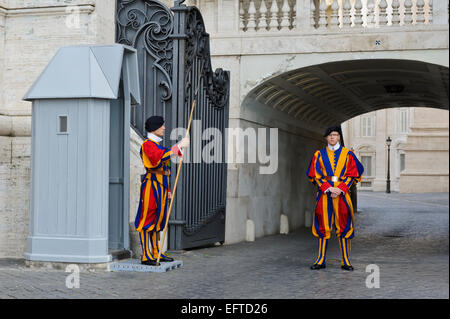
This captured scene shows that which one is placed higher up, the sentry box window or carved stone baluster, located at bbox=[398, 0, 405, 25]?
carved stone baluster, located at bbox=[398, 0, 405, 25]

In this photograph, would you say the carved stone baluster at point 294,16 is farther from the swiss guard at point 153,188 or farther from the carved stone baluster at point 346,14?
the swiss guard at point 153,188

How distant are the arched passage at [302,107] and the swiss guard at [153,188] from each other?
13.6ft

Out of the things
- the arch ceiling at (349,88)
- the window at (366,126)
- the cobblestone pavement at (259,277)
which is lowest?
the cobblestone pavement at (259,277)

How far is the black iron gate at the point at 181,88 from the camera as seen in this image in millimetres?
10781

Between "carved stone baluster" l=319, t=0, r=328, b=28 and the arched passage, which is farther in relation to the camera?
the arched passage

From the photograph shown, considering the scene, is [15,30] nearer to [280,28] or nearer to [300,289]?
[280,28]

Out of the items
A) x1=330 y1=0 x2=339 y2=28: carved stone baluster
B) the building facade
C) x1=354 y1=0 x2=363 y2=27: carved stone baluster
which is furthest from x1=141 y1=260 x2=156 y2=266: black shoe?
x1=354 y1=0 x2=363 y2=27: carved stone baluster

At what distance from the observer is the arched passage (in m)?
13.2

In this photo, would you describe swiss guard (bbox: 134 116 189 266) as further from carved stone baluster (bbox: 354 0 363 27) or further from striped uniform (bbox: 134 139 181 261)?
carved stone baluster (bbox: 354 0 363 27)

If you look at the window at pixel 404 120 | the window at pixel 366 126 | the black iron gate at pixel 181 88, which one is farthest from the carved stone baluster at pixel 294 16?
the window at pixel 366 126

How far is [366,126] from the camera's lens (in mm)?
60156

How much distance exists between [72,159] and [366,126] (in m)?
53.5

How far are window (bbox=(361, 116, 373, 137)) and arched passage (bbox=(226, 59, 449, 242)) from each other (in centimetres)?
4050

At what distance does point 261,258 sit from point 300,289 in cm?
310
